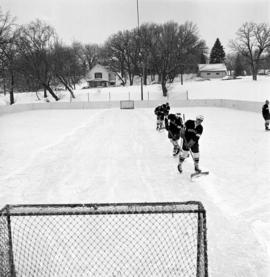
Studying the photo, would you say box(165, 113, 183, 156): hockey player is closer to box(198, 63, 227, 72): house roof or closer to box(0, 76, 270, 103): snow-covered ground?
box(0, 76, 270, 103): snow-covered ground

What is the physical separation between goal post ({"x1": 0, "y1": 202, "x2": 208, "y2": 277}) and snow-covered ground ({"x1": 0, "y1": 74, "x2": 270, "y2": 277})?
1.76 ft

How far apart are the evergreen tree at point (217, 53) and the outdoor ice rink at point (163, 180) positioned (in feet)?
294

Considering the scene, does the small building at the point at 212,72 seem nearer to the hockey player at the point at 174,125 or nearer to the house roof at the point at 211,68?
the house roof at the point at 211,68

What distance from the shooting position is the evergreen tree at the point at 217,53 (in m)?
103

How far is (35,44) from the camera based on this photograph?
200 ft

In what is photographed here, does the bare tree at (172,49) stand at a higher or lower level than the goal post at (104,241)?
higher

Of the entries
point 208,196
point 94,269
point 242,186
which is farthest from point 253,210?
point 94,269

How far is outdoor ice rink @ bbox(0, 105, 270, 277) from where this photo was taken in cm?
604

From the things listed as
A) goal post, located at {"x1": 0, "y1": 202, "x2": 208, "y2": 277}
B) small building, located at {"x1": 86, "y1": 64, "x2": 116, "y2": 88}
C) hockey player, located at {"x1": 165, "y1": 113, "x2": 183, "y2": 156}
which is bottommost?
goal post, located at {"x1": 0, "y1": 202, "x2": 208, "y2": 277}

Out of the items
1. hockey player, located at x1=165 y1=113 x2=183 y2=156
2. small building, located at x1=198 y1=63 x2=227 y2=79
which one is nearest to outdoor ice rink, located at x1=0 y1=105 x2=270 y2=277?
hockey player, located at x1=165 y1=113 x2=183 y2=156

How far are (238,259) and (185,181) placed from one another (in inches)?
171

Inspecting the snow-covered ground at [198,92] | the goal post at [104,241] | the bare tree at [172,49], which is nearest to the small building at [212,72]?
the bare tree at [172,49]

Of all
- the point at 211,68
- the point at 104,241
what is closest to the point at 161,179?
the point at 104,241

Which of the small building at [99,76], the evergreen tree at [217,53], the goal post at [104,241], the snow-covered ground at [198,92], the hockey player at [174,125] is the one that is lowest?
the goal post at [104,241]
